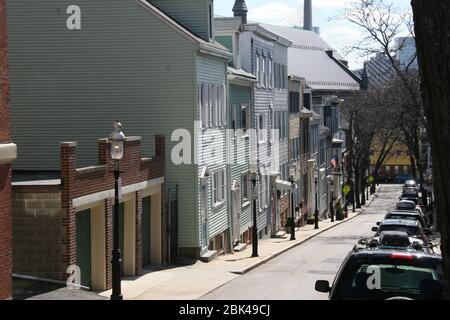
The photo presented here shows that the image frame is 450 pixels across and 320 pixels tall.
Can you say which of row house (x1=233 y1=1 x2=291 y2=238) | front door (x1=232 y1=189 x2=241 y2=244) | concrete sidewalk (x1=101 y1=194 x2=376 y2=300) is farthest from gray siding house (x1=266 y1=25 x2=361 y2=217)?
concrete sidewalk (x1=101 y1=194 x2=376 y2=300)

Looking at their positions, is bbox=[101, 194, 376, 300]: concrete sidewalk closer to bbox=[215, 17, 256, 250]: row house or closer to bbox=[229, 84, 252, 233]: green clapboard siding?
bbox=[215, 17, 256, 250]: row house

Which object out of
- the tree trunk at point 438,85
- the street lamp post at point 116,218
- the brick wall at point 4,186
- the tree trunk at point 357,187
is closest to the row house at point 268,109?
the street lamp post at point 116,218

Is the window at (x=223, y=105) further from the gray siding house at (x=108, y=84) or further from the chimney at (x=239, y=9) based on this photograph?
the chimney at (x=239, y=9)

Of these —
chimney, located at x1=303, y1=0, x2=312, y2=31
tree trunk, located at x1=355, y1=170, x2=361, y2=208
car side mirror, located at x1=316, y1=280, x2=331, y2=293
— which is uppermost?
chimney, located at x1=303, y1=0, x2=312, y2=31

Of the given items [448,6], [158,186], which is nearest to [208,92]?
[158,186]

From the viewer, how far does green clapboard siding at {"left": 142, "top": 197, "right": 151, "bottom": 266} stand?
26734mm

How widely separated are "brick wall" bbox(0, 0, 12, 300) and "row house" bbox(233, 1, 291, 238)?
24936 mm

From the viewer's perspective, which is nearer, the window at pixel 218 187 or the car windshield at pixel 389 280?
the car windshield at pixel 389 280

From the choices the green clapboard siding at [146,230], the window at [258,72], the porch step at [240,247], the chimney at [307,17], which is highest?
the chimney at [307,17]

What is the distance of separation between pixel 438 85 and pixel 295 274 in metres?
22.9

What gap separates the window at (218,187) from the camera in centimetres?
3219

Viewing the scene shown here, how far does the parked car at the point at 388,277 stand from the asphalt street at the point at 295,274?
10.1m

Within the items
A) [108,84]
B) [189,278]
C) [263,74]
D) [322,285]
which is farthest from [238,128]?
[322,285]
